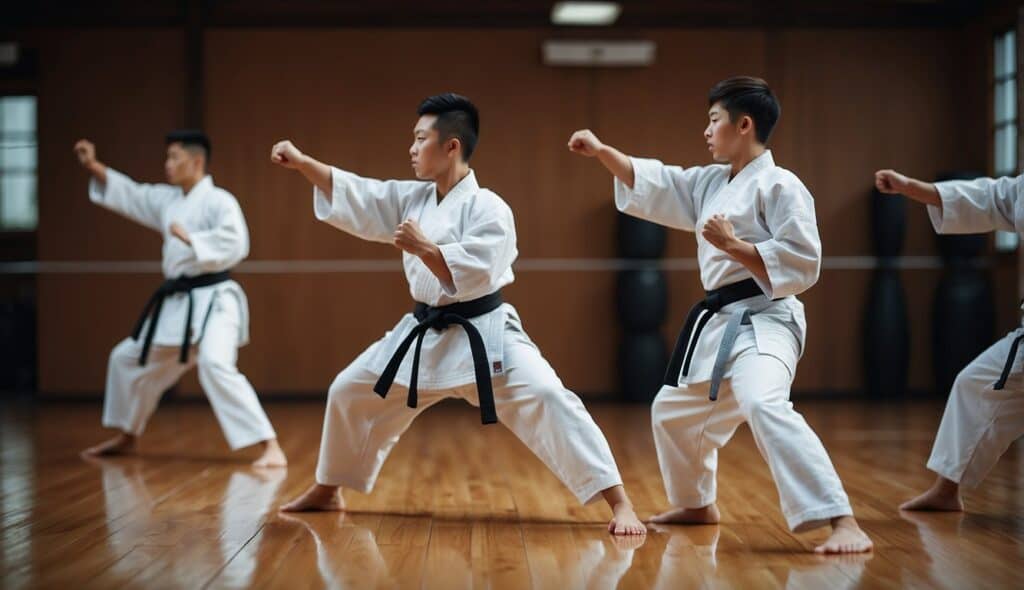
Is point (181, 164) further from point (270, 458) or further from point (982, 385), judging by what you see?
point (982, 385)

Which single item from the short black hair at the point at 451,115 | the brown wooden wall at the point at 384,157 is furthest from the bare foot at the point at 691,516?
the brown wooden wall at the point at 384,157

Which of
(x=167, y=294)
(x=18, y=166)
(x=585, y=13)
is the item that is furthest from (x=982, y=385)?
(x=18, y=166)

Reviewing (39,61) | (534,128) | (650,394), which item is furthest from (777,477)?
(39,61)

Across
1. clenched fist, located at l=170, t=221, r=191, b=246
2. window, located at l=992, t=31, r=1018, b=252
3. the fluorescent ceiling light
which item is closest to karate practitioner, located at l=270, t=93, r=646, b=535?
clenched fist, located at l=170, t=221, r=191, b=246

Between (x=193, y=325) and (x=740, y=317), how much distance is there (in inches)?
94.6

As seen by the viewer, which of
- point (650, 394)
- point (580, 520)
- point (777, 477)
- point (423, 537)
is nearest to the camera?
point (777, 477)

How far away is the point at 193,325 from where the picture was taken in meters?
4.19

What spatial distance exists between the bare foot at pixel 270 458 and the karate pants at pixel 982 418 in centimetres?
232

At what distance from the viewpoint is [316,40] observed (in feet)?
22.4

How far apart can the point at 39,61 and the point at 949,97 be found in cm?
593

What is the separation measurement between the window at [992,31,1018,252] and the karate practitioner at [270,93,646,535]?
4.69m

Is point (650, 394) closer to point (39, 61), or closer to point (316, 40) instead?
point (316, 40)

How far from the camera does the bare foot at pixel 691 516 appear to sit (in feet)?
9.22

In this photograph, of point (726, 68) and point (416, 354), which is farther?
point (726, 68)
